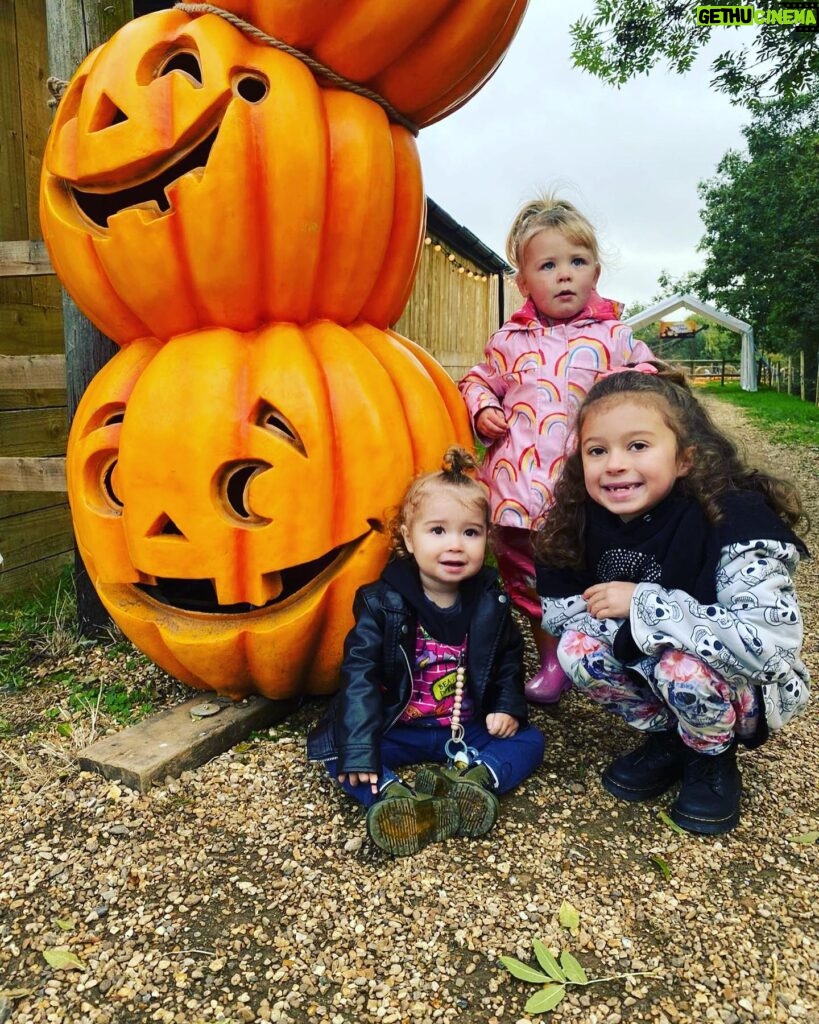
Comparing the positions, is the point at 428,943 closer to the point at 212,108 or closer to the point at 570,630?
the point at 570,630

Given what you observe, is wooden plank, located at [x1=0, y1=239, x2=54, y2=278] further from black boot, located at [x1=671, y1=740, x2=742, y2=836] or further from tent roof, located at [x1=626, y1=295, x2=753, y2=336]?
tent roof, located at [x1=626, y1=295, x2=753, y2=336]

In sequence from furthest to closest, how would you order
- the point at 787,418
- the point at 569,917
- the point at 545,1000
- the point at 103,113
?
the point at 787,418, the point at 103,113, the point at 569,917, the point at 545,1000

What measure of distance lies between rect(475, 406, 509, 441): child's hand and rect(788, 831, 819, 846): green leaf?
1364 millimetres

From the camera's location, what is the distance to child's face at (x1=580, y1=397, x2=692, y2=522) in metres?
1.88

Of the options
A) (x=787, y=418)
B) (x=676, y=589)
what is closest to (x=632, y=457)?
(x=676, y=589)

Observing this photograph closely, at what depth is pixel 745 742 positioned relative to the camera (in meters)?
1.96

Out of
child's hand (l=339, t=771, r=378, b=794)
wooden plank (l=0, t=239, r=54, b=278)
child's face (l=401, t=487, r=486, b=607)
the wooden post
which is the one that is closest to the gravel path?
child's hand (l=339, t=771, r=378, b=794)

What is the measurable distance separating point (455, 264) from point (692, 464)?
690 cm

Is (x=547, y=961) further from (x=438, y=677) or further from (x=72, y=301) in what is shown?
(x=72, y=301)

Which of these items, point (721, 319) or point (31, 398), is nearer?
point (31, 398)

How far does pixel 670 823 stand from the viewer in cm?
192

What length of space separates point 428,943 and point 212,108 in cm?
200

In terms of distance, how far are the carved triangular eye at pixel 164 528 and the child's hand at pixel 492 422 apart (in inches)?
39.3

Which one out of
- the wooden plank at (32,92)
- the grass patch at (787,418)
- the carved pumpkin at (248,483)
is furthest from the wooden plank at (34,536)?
the grass patch at (787,418)
